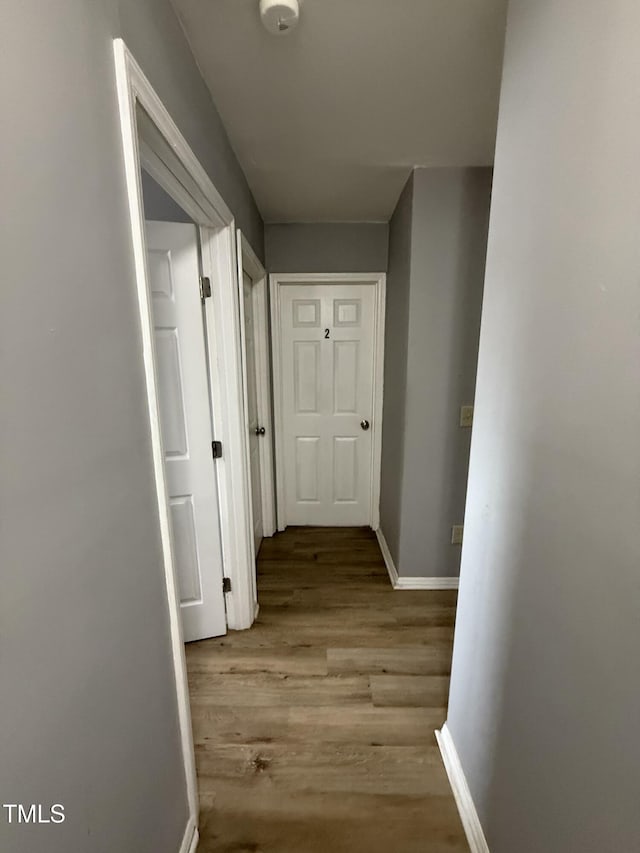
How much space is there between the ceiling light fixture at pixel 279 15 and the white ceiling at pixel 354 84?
8 centimetres

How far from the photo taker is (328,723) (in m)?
1.57

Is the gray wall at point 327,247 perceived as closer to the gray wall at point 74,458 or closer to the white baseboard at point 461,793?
the gray wall at point 74,458

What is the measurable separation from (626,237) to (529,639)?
0.82 metres

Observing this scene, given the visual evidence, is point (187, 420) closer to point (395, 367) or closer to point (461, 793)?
point (395, 367)

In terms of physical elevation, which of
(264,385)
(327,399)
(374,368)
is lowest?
(327,399)

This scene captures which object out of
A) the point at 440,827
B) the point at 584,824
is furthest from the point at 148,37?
the point at 440,827

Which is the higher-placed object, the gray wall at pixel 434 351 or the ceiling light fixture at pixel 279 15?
the ceiling light fixture at pixel 279 15

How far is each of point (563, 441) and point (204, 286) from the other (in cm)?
151

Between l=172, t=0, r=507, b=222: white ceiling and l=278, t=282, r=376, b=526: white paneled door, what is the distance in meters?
0.92

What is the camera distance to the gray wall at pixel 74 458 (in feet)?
1.72

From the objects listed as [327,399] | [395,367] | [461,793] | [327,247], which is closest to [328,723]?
[461,793]

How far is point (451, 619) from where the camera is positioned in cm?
215

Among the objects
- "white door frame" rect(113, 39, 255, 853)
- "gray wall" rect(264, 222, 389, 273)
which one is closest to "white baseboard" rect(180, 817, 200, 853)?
"white door frame" rect(113, 39, 255, 853)

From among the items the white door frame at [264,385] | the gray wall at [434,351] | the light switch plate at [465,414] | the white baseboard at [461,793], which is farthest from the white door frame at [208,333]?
the light switch plate at [465,414]
